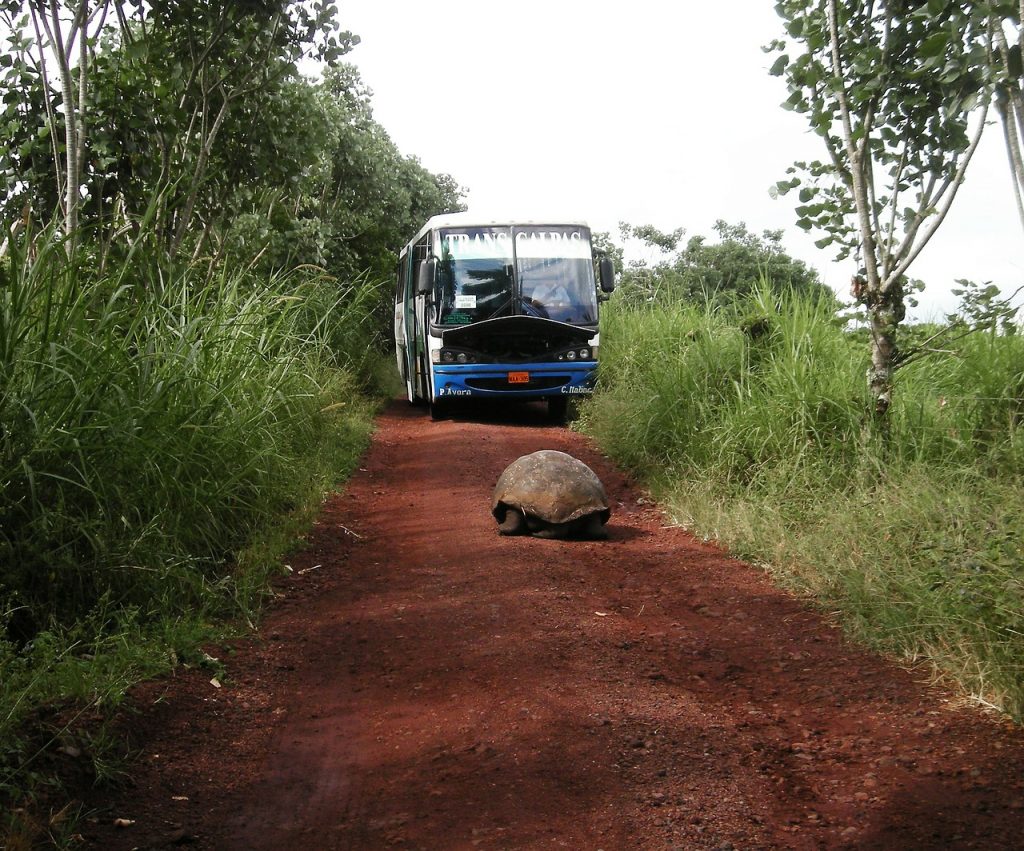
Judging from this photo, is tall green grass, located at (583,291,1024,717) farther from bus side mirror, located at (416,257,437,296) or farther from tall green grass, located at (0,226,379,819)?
bus side mirror, located at (416,257,437,296)

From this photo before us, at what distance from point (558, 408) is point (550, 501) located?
739 cm

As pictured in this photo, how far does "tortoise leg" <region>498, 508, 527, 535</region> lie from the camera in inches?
291

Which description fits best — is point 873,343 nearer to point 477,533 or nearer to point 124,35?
point 477,533

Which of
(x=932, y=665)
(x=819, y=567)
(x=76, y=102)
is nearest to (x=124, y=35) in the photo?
(x=76, y=102)

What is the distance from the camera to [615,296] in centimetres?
1577

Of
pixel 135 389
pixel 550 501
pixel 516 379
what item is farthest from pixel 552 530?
pixel 516 379

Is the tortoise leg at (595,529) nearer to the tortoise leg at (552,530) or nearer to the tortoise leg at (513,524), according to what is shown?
the tortoise leg at (552,530)

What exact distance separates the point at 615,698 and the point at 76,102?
273 inches

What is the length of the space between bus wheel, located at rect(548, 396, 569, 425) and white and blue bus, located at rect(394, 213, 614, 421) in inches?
15.3

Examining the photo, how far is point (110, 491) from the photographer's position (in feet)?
16.7

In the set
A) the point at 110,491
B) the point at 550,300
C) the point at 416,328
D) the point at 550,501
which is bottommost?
the point at 550,501

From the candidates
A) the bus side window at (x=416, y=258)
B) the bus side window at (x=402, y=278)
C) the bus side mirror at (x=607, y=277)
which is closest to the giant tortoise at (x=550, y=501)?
the bus side mirror at (x=607, y=277)

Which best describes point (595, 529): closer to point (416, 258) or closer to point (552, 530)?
point (552, 530)

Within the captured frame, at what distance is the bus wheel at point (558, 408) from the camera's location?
1447 cm
